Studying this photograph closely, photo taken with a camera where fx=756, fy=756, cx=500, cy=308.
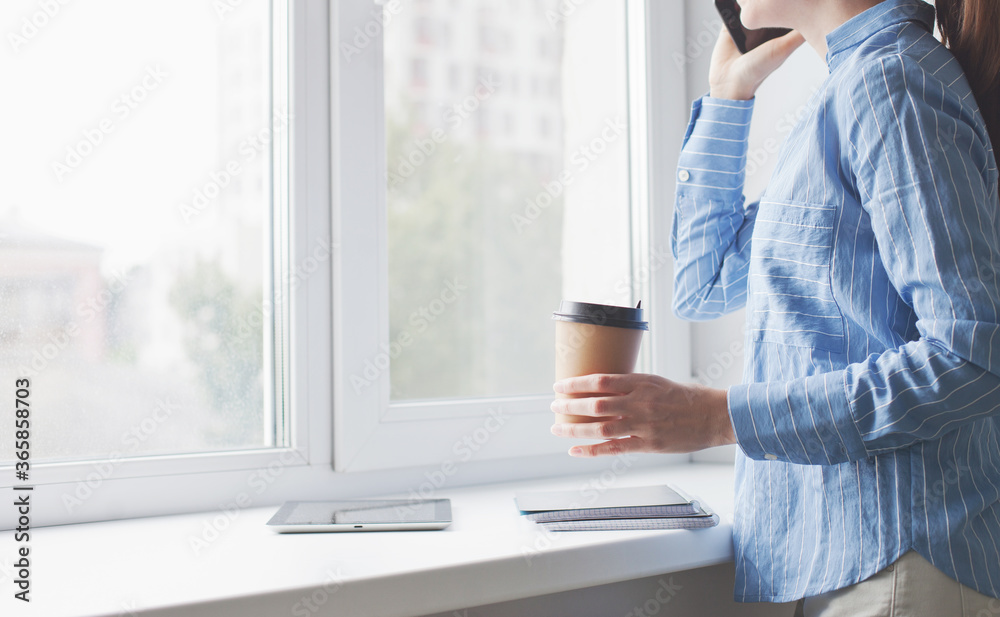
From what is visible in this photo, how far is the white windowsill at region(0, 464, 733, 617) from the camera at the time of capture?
2.22 ft

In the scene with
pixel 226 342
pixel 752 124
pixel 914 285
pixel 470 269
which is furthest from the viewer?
pixel 752 124

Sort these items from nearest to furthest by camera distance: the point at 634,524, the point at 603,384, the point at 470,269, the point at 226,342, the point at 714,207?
the point at 603,384
the point at 634,524
the point at 714,207
the point at 226,342
the point at 470,269

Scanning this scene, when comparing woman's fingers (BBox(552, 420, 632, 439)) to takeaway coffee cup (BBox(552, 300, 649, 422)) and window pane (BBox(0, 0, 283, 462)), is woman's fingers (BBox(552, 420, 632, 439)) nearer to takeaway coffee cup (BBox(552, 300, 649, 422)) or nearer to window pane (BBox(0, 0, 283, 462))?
takeaway coffee cup (BBox(552, 300, 649, 422))

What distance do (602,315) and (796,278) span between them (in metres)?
0.19

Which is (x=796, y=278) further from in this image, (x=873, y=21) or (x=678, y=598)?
(x=678, y=598)

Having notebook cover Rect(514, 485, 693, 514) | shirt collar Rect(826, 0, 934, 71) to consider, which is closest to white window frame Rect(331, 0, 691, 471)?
notebook cover Rect(514, 485, 693, 514)

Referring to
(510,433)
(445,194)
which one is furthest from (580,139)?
(510,433)

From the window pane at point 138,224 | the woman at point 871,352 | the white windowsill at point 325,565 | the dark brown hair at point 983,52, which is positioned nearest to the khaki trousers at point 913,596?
the woman at point 871,352

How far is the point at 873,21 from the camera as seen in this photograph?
76 centimetres

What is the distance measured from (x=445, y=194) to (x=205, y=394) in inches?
19.7

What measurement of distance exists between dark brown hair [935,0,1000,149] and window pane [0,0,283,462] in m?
0.90

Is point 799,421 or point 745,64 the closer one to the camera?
point 799,421

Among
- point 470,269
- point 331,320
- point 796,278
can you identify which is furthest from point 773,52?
point 331,320

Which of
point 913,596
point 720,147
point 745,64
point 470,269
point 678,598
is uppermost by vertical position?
point 745,64
